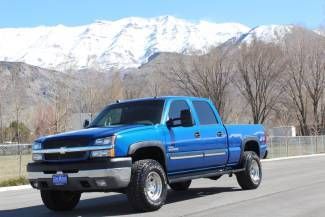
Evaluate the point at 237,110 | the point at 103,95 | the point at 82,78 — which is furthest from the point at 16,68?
the point at 237,110

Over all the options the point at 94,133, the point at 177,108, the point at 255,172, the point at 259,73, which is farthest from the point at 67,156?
the point at 259,73

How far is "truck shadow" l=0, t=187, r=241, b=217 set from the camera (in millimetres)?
11320

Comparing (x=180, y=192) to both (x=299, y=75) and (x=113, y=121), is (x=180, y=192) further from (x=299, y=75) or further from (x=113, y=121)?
(x=299, y=75)

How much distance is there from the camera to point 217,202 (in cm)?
1241

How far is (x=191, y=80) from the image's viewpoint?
69062 millimetres

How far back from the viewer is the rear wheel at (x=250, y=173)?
14.4 metres

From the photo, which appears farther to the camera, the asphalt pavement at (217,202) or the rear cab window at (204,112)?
the rear cab window at (204,112)

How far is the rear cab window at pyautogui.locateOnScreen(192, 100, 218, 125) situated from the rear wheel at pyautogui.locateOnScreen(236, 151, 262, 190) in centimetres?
152

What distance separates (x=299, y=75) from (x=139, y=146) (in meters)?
60.7

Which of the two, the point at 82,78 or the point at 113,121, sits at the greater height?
the point at 82,78

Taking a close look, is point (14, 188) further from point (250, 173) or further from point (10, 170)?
point (10, 170)

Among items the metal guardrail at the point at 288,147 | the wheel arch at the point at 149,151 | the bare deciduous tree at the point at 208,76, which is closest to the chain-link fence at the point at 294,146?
the metal guardrail at the point at 288,147

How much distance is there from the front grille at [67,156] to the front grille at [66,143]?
0.45 feet

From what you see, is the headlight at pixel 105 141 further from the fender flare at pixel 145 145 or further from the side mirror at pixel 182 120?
the side mirror at pixel 182 120
